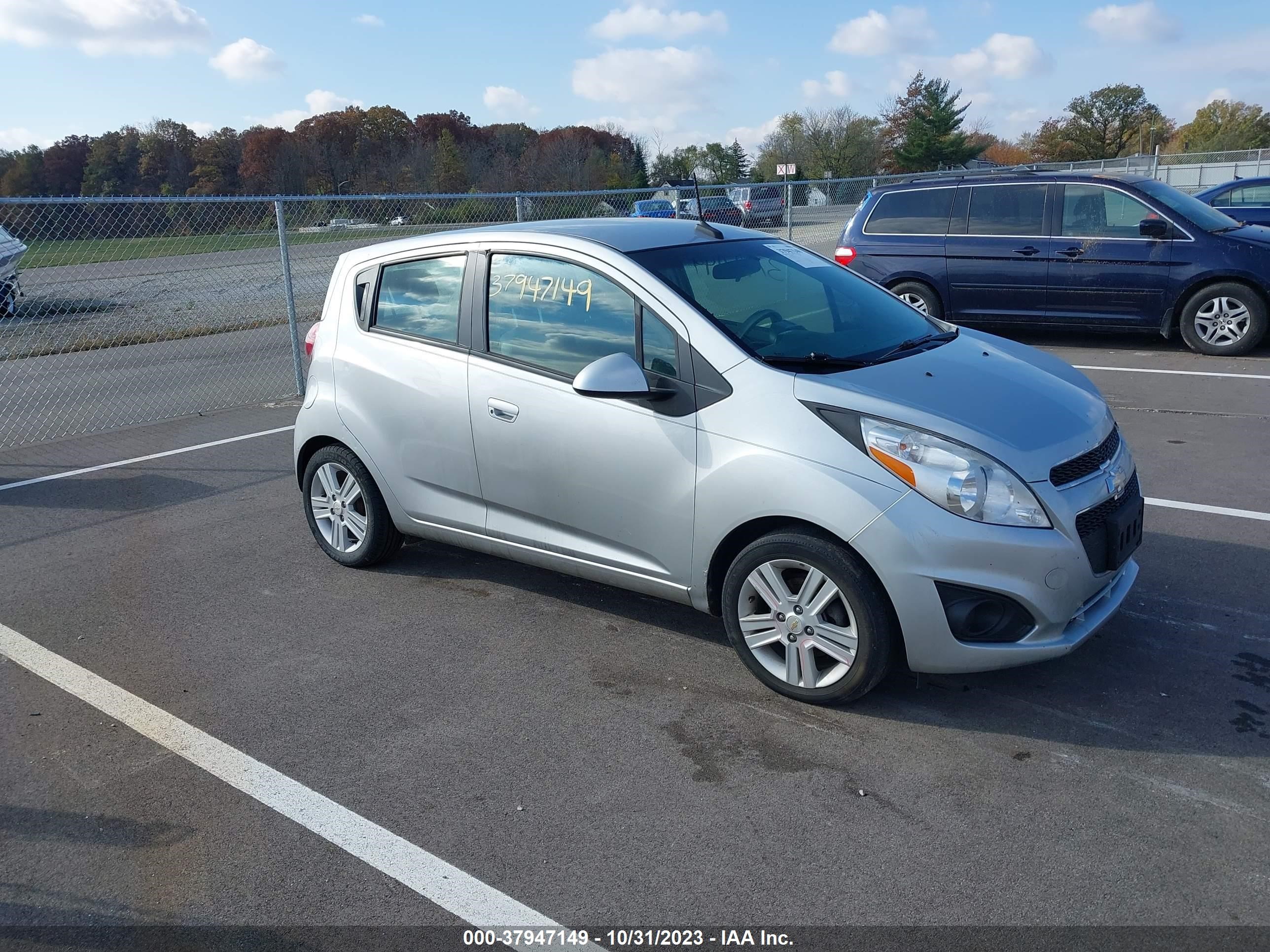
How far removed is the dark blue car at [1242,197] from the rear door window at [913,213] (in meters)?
6.99

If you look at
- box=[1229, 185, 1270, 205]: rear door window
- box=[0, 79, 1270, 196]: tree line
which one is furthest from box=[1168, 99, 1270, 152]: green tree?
box=[1229, 185, 1270, 205]: rear door window

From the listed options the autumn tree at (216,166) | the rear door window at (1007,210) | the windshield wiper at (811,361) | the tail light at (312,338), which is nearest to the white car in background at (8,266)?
the tail light at (312,338)

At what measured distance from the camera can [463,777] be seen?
11.7 ft

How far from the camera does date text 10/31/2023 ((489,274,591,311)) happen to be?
14.7 ft

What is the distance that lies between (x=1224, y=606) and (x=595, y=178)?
45.4m

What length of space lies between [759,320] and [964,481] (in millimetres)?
1206

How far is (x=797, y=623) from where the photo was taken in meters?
3.87

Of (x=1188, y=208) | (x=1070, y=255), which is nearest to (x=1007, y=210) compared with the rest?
(x=1070, y=255)

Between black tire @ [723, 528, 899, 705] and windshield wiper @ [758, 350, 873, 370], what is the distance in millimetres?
695

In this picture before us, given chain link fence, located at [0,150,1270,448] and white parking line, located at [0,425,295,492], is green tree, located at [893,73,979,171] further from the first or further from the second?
white parking line, located at [0,425,295,492]

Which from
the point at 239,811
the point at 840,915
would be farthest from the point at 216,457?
the point at 840,915

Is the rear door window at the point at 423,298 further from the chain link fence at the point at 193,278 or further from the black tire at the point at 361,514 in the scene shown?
the chain link fence at the point at 193,278

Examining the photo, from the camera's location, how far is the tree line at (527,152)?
37562 millimetres

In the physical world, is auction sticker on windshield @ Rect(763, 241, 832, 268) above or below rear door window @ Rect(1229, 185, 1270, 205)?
below
